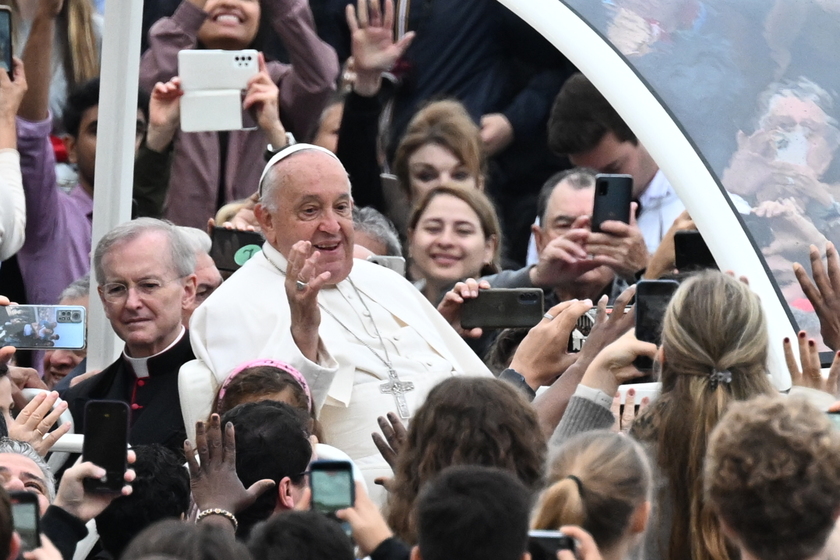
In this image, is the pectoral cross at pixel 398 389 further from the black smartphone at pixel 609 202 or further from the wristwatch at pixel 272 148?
the wristwatch at pixel 272 148

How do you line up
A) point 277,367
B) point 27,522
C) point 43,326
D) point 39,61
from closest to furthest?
point 27,522 → point 277,367 → point 43,326 → point 39,61

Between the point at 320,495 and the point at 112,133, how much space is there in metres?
2.87

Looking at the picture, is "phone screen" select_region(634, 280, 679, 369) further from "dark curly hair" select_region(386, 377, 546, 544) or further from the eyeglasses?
the eyeglasses

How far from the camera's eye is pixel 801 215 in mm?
5230

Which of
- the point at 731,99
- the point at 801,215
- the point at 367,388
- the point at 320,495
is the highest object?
the point at 731,99

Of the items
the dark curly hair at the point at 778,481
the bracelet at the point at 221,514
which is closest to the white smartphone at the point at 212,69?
the bracelet at the point at 221,514

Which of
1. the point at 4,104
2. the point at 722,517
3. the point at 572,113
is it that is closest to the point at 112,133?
the point at 4,104

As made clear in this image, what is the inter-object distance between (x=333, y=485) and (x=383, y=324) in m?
2.15

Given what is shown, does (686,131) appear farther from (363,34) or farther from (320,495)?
(320,495)

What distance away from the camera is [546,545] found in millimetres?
2896

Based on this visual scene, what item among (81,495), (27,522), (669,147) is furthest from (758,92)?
(27,522)

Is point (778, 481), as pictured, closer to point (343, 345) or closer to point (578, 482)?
point (578, 482)

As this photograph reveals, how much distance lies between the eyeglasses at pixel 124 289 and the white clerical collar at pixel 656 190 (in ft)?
7.56

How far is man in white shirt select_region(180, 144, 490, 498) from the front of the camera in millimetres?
4684
